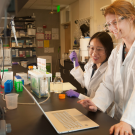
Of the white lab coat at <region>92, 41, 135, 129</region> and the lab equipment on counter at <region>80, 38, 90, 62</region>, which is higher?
the lab equipment on counter at <region>80, 38, 90, 62</region>

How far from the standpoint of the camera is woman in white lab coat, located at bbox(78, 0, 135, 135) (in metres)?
1.26

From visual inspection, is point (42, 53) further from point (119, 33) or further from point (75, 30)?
point (119, 33)

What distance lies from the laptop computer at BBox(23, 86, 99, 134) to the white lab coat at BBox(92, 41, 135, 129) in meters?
0.28

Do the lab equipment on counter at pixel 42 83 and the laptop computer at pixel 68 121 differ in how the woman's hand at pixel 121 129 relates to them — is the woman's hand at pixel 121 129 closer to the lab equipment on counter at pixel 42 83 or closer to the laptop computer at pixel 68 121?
the laptop computer at pixel 68 121

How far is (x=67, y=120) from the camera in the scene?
1.09 m

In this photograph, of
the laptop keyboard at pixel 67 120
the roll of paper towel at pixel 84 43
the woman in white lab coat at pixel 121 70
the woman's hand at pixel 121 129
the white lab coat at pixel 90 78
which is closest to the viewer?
the woman's hand at pixel 121 129

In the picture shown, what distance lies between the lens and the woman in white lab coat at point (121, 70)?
4.12 ft

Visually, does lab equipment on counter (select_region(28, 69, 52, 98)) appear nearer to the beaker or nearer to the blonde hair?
the beaker

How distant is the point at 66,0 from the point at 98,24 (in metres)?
1.80

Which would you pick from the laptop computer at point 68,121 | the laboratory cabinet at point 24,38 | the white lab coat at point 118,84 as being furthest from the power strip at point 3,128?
the laboratory cabinet at point 24,38

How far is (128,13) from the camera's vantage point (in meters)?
1.28

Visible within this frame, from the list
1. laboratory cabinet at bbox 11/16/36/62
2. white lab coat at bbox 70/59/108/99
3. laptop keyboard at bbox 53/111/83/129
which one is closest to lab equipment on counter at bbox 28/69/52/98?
laptop keyboard at bbox 53/111/83/129

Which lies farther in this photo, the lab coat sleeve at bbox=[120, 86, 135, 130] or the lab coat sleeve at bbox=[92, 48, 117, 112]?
the lab coat sleeve at bbox=[92, 48, 117, 112]

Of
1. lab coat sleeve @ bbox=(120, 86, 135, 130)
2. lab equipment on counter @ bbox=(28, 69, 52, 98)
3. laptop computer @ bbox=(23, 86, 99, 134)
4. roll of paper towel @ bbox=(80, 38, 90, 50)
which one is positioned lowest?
laptop computer @ bbox=(23, 86, 99, 134)
